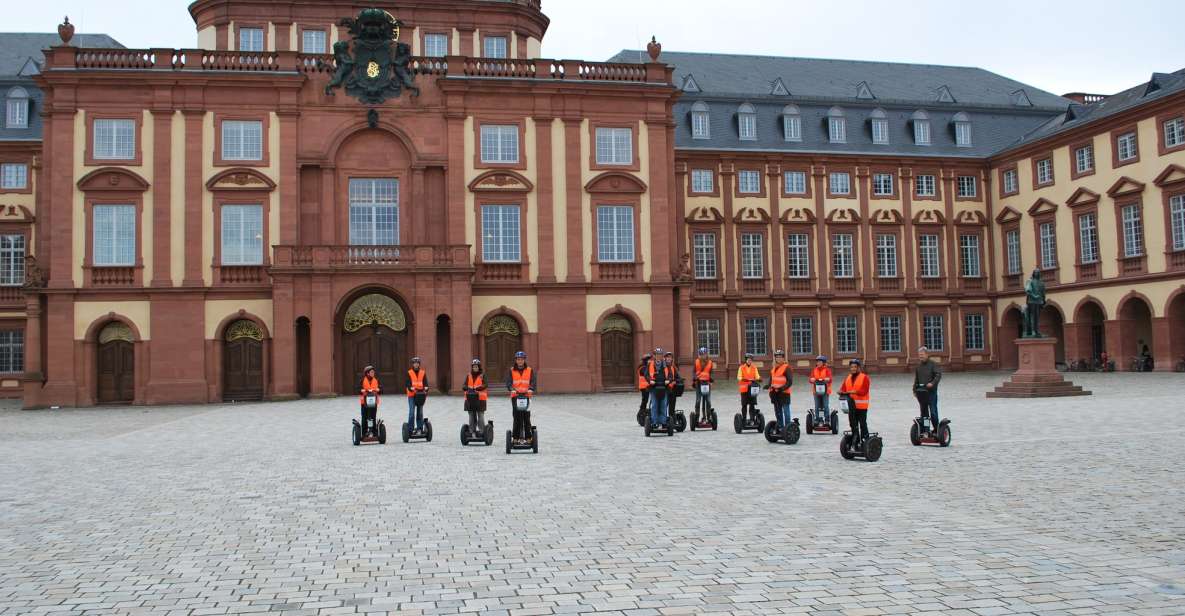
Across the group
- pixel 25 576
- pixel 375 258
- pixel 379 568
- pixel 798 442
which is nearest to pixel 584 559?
pixel 379 568

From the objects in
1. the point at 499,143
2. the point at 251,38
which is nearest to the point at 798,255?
the point at 499,143

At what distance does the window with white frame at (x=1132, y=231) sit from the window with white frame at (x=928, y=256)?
396 inches

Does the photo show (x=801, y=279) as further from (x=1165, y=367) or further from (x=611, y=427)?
(x=611, y=427)

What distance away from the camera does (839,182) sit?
51094mm

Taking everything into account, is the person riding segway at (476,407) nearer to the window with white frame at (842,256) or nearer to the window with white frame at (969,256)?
the window with white frame at (842,256)

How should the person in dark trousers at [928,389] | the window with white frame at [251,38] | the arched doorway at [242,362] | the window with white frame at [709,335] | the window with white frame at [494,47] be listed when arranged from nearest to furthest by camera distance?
the person in dark trousers at [928,389] < the arched doorway at [242,362] < the window with white frame at [251,38] < the window with white frame at [494,47] < the window with white frame at [709,335]

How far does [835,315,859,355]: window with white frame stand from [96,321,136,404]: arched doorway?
32.2 m

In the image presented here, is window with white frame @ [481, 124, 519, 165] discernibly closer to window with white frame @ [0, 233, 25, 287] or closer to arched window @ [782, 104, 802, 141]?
arched window @ [782, 104, 802, 141]

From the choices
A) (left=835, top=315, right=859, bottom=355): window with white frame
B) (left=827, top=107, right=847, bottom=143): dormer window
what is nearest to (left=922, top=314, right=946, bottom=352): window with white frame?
(left=835, top=315, right=859, bottom=355): window with white frame

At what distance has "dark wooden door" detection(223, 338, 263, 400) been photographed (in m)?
37.9

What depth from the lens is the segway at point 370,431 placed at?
62.1ft

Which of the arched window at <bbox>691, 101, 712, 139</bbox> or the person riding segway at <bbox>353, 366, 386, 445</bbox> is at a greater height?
the arched window at <bbox>691, 101, 712, 139</bbox>

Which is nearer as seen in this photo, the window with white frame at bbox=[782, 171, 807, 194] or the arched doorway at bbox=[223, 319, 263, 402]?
the arched doorway at bbox=[223, 319, 263, 402]

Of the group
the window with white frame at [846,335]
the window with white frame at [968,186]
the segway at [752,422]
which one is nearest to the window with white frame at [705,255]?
the window with white frame at [846,335]
